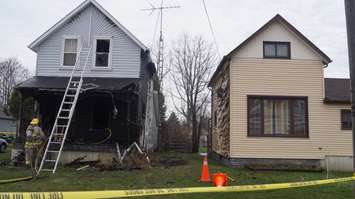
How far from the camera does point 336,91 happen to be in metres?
14.0

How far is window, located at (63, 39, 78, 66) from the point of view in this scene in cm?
1542

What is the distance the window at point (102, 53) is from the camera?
15414 mm

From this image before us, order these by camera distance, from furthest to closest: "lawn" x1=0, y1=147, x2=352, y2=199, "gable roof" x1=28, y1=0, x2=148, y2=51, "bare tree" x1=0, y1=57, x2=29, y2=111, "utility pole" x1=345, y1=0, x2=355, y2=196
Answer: "bare tree" x1=0, y1=57, x2=29, y2=111 → "gable roof" x1=28, y1=0, x2=148, y2=51 → "lawn" x1=0, y1=147, x2=352, y2=199 → "utility pole" x1=345, y1=0, x2=355, y2=196

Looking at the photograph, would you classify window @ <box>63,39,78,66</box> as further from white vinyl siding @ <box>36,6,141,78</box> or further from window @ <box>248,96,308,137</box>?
window @ <box>248,96,308,137</box>

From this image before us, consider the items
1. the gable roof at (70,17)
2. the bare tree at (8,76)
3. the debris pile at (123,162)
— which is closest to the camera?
the debris pile at (123,162)

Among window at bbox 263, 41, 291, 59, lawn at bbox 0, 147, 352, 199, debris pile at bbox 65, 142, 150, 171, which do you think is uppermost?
window at bbox 263, 41, 291, 59

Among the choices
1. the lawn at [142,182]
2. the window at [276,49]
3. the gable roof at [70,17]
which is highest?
the gable roof at [70,17]

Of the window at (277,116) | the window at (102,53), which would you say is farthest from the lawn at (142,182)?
the window at (102,53)

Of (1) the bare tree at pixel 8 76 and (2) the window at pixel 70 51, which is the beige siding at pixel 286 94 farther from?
(1) the bare tree at pixel 8 76

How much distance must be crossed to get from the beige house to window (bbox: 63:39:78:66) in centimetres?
768

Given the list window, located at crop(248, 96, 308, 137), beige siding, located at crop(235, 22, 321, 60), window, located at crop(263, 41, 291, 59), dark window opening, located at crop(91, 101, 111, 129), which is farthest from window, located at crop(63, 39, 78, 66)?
window, located at crop(263, 41, 291, 59)

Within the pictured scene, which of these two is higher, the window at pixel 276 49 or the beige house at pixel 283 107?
the window at pixel 276 49

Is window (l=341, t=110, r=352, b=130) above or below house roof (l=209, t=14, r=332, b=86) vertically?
below

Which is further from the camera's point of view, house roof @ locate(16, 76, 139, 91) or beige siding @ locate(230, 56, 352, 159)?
house roof @ locate(16, 76, 139, 91)
